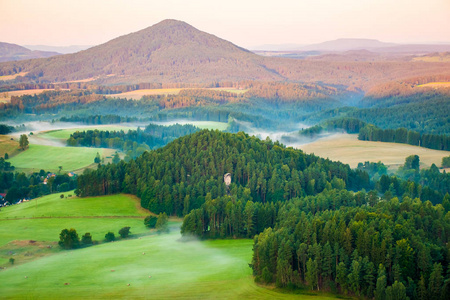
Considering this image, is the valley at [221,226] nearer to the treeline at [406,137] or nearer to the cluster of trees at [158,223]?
the cluster of trees at [158,223]

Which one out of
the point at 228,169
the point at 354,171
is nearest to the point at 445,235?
the point at 228,169

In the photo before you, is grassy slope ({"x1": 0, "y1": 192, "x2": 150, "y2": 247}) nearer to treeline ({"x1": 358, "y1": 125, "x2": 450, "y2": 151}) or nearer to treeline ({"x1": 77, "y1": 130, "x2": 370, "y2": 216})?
treeline ({"x1": 77, "y1": 130, "x2": 370, "y2": 216})

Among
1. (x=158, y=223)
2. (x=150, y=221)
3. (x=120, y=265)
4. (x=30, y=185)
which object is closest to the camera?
(x=120, y=265)

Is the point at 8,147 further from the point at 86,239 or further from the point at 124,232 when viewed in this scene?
the point at 86,239

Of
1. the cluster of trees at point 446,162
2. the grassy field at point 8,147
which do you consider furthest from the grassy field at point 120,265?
the cluster of trees at point 446,162

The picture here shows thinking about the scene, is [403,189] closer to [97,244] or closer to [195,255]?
[195,255]

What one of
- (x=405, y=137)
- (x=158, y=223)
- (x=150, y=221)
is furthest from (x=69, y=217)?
(x=405, y=137)
